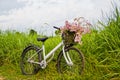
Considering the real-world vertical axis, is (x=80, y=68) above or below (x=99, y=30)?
below

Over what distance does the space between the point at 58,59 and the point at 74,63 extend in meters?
0.56

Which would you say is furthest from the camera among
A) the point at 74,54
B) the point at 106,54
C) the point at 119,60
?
the point at 74,54

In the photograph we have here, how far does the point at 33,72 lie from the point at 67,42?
1.76 metres

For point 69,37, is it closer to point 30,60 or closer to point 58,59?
point 58,59

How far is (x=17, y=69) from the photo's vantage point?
439 inches

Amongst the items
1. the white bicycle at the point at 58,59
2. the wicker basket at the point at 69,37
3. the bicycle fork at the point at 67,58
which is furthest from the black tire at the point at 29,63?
the wicker basket at the point at 69,37

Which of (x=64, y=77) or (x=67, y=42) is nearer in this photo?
(x=64, y=77)

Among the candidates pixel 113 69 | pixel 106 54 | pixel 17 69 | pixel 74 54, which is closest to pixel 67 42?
pixel 74 54

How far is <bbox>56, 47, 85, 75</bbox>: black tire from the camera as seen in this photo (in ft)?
28.0

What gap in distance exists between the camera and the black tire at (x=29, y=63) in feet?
32.8

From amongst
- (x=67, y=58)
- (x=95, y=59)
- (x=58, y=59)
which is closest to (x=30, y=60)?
(x=58, y=59)

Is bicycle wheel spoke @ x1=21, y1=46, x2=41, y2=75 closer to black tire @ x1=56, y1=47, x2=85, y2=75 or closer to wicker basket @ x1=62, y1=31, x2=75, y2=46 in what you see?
black tire @ x1=56, y1=47, x2=85, y2=75

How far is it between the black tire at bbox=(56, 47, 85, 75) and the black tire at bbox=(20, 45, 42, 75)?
2.30ft

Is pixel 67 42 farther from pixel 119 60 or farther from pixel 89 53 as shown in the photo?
pixel 119 60
